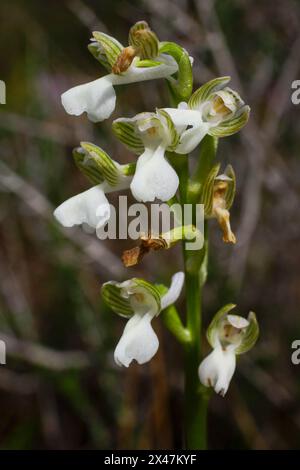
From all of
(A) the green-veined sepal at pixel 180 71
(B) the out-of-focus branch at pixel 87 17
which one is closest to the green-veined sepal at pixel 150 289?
(A) the green-veined sepal at pixel 180 71

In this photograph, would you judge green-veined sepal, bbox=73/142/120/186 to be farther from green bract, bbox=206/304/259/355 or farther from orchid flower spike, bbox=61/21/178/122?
green bract, bbox=206/304/259/355

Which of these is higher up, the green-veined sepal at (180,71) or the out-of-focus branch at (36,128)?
the out-of-focus branch at (36,128)

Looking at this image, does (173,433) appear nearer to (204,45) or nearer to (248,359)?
(248,359)

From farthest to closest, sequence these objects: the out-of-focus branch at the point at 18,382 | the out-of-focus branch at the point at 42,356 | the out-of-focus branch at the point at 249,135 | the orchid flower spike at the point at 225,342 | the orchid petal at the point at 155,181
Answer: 1. the out-of-focus branch at the point at 18,382
2. the out-of-focus branch at the point at 249,135
3. the out-of-focus branch at the point at 42,356
4. the orchid flower spike at the point at 225,342
5. the orchid petal at the point at 155,181

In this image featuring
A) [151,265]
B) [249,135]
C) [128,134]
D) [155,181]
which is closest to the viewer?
[155,181]

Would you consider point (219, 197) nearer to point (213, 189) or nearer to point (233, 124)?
point (213, 189)

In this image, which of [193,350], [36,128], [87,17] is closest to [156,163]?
[193,350]

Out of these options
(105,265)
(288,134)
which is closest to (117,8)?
(288,134)

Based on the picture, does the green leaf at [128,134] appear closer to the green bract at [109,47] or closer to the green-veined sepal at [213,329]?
the green bract at [109,47]
